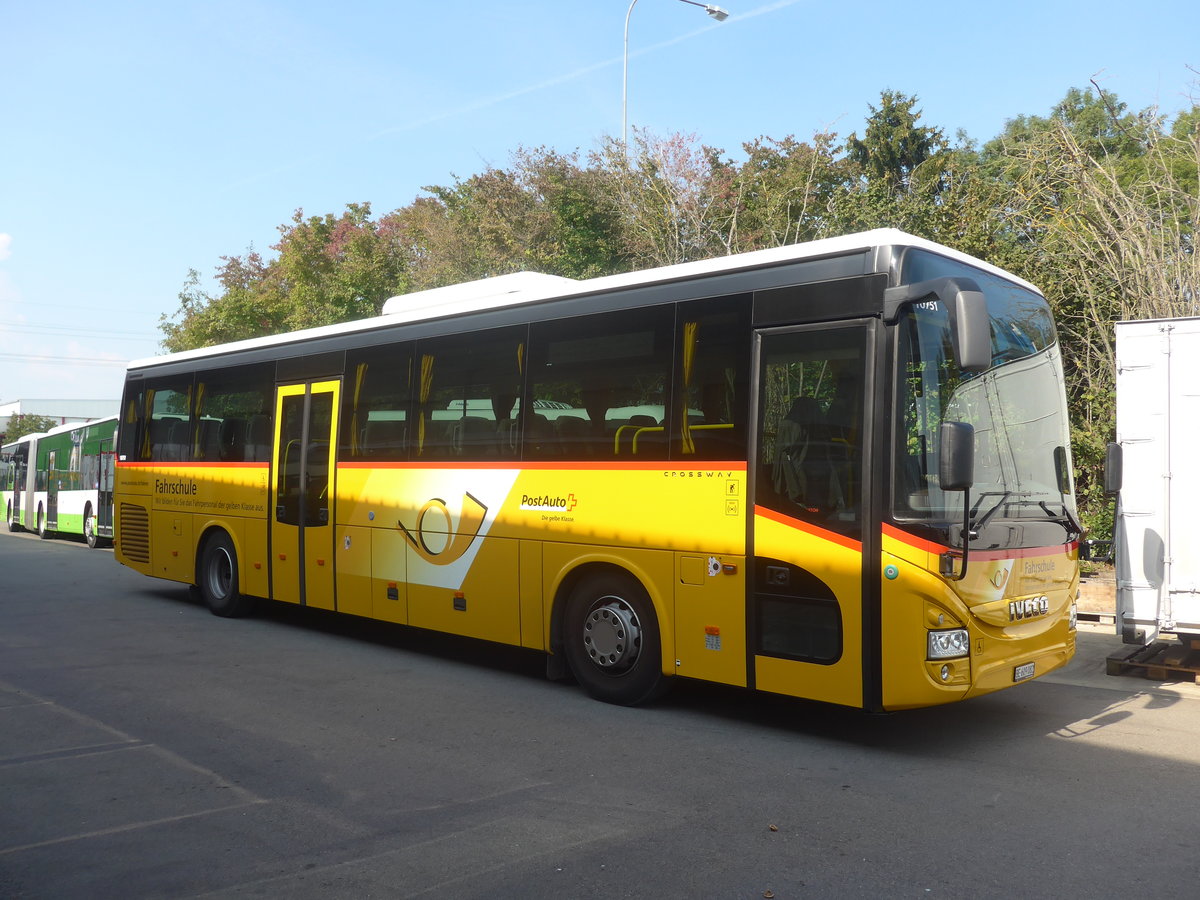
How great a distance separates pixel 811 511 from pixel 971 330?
1.45 meters

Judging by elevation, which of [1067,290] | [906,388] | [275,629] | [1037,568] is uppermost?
[1067,290]

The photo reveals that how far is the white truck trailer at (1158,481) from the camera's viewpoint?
8.51 m

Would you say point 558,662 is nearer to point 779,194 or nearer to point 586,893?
point 586,893

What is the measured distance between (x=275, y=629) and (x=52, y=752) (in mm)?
5218

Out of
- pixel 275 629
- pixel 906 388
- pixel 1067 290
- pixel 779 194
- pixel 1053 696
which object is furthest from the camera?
pixel 779 194

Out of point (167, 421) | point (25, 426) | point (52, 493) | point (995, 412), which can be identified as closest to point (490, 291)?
point (995, 412)

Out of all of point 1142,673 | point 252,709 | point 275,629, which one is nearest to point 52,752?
point 252,709

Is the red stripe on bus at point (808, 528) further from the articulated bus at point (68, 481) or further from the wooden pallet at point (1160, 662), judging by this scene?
the articulated bus at point (68, 481)

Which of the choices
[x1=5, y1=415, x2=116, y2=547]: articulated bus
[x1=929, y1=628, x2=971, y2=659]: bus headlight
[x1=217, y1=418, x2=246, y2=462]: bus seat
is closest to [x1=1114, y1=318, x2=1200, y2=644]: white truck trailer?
[x1=929, y1=628, x2=971, y2=659]: bus headlight

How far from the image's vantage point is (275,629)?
11422 mm

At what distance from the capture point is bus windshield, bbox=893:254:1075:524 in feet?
19.9

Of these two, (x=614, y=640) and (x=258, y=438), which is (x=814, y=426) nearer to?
(x=614, y=640)

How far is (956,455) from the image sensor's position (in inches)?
226

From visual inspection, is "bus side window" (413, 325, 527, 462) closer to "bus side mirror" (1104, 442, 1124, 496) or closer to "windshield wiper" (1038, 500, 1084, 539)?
"windshield wiper" (1038, 500, 1084, 539)
